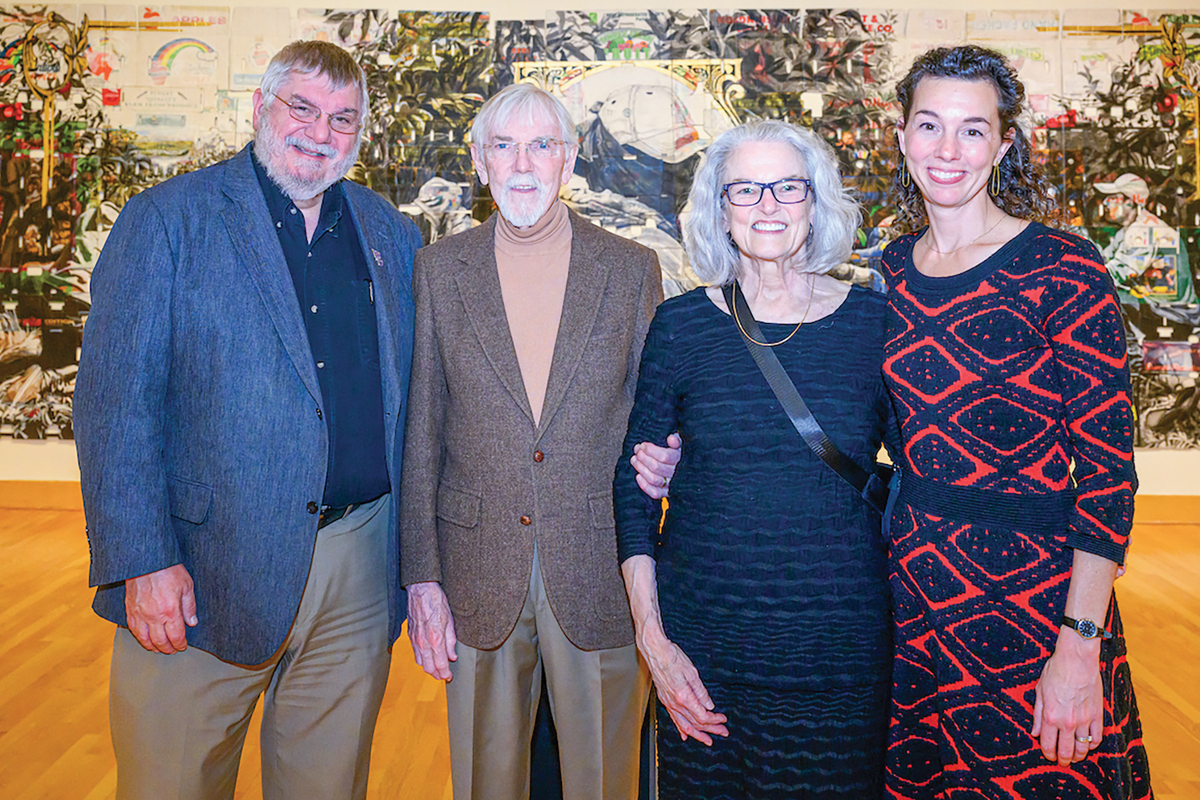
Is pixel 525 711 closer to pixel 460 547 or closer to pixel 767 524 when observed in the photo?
pixel 460 547

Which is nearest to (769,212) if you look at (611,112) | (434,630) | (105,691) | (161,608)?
(434,630)

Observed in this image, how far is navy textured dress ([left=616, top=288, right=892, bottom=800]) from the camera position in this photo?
1.57m

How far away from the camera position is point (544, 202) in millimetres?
1988

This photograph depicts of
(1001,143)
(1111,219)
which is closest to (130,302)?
(1001,143)

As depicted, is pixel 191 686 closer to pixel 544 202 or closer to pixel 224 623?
pixel 224 623

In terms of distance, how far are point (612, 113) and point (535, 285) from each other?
418cm

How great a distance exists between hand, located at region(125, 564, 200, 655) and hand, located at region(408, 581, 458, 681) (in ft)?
1.57

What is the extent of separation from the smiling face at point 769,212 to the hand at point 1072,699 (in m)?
0.88

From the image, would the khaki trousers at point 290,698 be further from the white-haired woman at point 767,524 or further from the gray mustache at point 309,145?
the gray mustache at point 309,145

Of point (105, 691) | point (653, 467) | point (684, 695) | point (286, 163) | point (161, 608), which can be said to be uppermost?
point (286, 163)

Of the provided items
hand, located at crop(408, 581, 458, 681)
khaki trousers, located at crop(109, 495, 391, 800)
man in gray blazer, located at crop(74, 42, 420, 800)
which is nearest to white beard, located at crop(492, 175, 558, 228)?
man in gray blazer, located at crop(74, 42, 420, 800)

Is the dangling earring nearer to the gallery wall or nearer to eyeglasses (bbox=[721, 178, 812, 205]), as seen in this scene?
eyeglasses (bbox=[721, 178, 812, 205])

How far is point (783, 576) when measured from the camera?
1.58m

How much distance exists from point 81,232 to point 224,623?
5.46 meters
